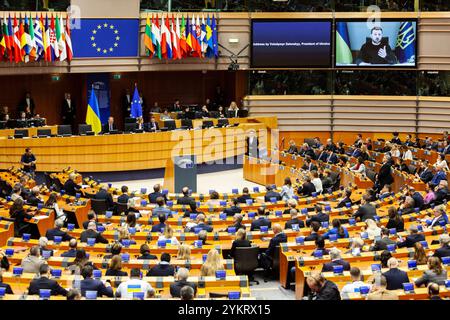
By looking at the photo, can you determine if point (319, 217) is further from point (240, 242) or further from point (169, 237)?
point (169, 237)

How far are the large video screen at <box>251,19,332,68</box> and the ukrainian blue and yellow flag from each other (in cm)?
676

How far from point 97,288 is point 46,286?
73 centimetres

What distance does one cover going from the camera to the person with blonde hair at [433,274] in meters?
11.1

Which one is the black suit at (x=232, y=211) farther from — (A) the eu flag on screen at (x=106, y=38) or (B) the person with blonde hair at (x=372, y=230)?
(A) the eu flag on screen at (x=106, y=38)

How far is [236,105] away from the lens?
3191 centimetres

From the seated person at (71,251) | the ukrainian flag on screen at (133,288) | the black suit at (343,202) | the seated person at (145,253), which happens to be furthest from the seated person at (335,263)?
the black suit at (343,202)

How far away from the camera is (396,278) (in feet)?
36.9

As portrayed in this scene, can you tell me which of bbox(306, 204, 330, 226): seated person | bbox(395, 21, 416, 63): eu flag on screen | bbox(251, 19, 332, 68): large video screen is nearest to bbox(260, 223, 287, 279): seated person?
bbox(306, 204, 330, 226): seated person

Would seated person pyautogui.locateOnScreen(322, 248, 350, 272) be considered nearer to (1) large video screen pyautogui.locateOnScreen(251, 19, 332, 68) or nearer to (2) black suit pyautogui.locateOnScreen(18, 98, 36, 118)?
(2) black suit pyautogui.locateOnScreen(18, 98, 36, 118)

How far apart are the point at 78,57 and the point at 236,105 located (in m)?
6.90

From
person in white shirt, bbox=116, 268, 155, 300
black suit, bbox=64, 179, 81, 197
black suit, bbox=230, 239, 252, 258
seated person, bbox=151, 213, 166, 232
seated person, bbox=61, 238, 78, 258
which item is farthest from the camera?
black suit, bbox=64, 179, 81, 197

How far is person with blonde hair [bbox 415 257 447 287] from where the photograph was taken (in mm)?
11148
